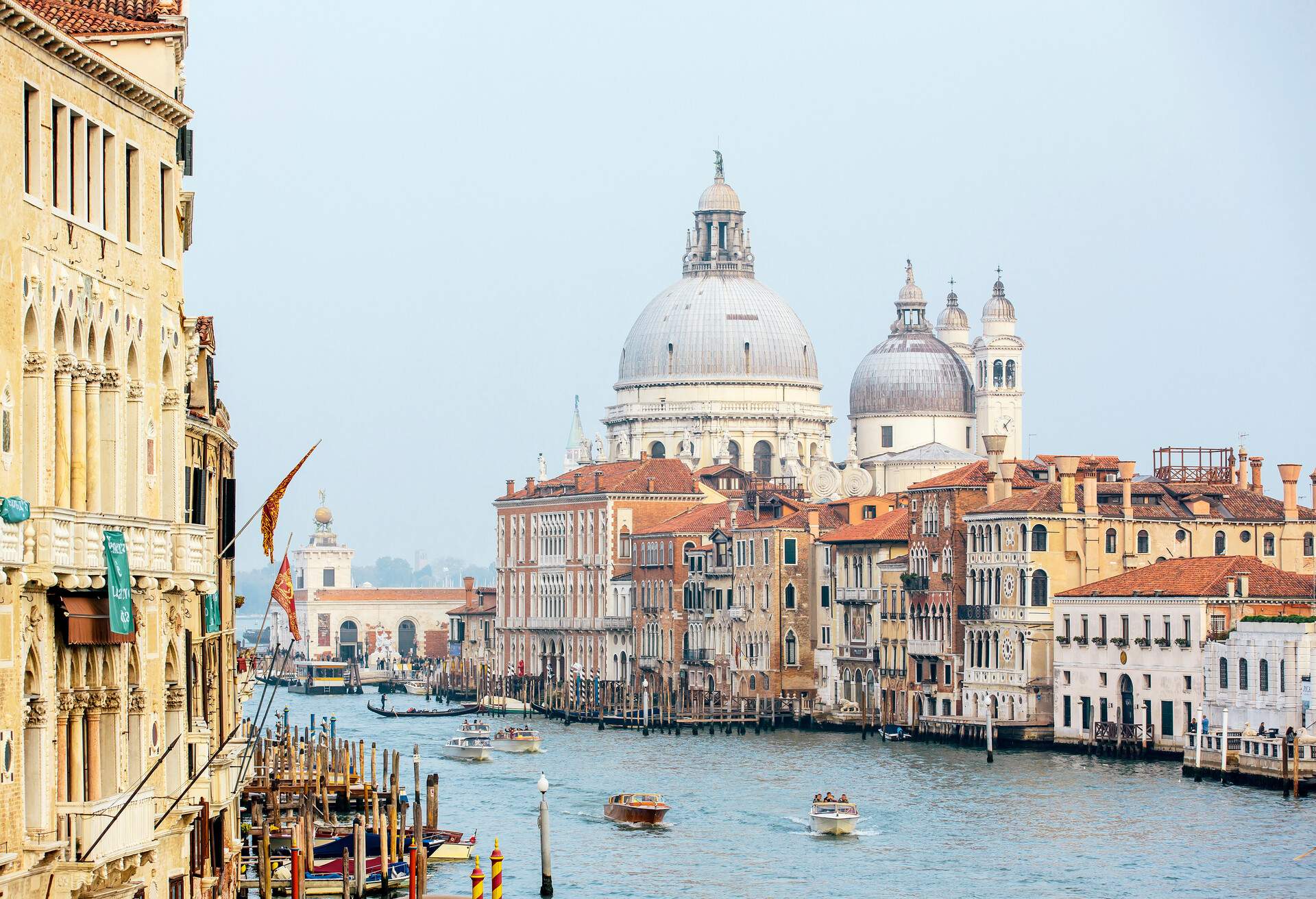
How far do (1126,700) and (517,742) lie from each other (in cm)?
1524

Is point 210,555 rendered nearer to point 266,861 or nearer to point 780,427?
point 266,861

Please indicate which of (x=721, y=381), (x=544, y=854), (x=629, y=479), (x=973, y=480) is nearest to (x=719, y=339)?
(x=721, y=381)

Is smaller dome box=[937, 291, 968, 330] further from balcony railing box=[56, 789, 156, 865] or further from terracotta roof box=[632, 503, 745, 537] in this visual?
balcony railing box=[56, 789, 156, 865]

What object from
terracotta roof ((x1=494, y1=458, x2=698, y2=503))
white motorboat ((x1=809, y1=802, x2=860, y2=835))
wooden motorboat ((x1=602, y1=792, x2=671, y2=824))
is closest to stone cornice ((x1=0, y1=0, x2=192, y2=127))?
white motorboat ((x1=809, y1=802, x2=860, y2=835))

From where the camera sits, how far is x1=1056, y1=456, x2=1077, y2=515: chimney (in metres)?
65.4

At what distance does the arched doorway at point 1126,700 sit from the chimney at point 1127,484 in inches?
263

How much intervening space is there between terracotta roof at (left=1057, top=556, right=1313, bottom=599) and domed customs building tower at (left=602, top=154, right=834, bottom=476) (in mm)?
47691

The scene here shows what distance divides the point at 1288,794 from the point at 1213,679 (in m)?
7.95

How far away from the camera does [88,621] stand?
18500 mm

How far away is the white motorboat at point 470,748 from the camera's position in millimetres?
66438

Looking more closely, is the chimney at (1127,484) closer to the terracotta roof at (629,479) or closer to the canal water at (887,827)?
the canal water at (887,827)

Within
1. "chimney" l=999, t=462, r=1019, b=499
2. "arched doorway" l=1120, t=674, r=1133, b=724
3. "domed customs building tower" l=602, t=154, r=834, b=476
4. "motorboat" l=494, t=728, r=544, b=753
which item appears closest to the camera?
"arched doorway" l=1120, t=674, r=1133, b=724

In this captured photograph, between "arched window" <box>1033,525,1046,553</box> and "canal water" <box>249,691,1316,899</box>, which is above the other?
"arched window" <box>1033,525,1046,553</box>

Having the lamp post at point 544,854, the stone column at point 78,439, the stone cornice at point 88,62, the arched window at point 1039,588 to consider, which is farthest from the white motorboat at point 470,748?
the stone column at point 78,439
